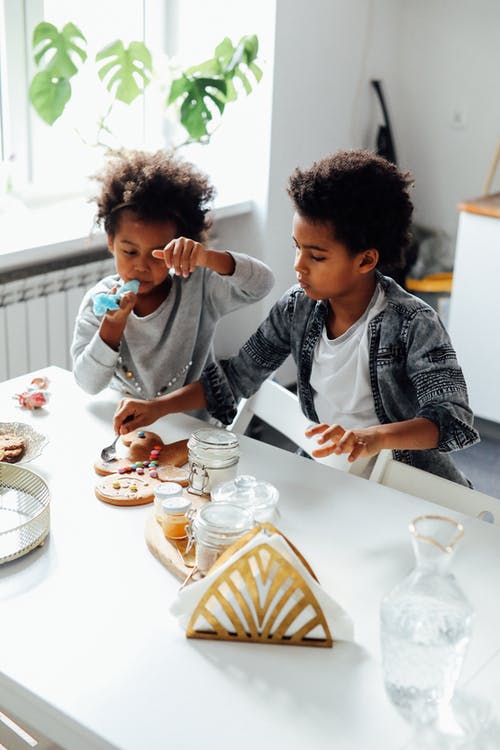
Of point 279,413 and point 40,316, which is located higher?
point 279,413

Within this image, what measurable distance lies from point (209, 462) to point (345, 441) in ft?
0.63

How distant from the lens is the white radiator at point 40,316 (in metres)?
2.46

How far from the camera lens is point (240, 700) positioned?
0.89m

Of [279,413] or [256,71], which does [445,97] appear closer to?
[256,71]

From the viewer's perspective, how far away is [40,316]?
8.31ft

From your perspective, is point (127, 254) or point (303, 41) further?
point (303, 41)

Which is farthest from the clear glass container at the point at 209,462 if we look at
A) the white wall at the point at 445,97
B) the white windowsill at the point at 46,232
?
the white wall at the point at 445,97

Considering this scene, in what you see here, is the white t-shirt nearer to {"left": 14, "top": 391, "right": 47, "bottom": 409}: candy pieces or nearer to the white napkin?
{"left": 14, "top": 391, "right": 47, "bottom": 409}: candy pieces

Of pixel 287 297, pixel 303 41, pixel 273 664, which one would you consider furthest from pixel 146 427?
pixel 303 41

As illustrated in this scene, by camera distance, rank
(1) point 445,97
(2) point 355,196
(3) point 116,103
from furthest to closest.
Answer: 1. (1) point 445,97
2. (3) point 116,103
3. (2) point 355,196

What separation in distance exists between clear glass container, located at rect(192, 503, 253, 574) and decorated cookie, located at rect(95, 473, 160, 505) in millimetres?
193

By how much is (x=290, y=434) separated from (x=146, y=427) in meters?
0.25

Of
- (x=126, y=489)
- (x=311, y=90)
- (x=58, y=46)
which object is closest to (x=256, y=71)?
(x=311, y=90)

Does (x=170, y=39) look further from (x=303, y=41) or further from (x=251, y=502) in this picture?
(x=251, y=502)
